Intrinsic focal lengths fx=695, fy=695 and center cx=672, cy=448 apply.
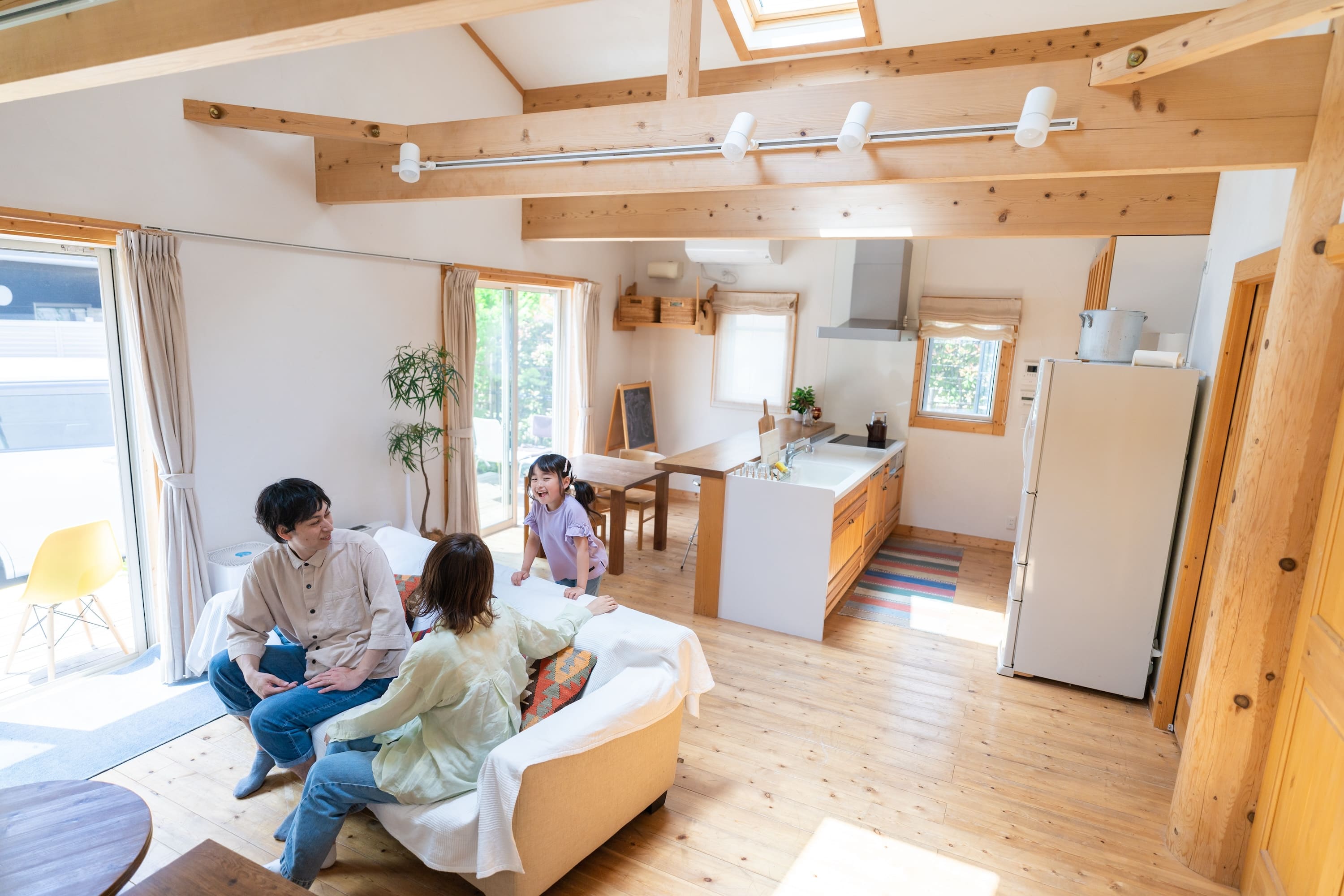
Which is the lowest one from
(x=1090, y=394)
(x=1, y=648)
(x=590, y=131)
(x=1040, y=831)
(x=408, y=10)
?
(x=1040, y=831)

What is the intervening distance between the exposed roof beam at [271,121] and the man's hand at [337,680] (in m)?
2.33

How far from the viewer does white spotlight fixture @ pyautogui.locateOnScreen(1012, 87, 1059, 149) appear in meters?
2.08

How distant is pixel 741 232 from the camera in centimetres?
455

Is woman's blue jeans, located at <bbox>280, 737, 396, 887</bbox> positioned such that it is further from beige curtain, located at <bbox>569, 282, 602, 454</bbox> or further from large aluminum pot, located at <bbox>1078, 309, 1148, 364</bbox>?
beige curtain, located at <bbox>569, 282, 602, 454</bbox>

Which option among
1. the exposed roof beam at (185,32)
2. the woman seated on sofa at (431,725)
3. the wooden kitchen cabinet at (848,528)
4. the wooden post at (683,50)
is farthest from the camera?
the wooden kitchen cabinet at (848,528)

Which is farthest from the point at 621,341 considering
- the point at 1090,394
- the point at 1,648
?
the point at 1,648

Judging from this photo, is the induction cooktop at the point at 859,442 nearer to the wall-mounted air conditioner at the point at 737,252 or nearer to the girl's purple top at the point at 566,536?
the wall-mounted air conditioner at the point at 737,252

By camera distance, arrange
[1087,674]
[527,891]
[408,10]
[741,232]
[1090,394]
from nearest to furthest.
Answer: [408,10] < [527,891] < [1090,394] < [1087,674] < [741,232]

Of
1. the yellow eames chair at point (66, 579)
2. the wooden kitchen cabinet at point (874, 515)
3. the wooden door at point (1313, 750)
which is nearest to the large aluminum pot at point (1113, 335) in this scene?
the wooden door at point (1313, 750)

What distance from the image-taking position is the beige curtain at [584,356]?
6117 mm

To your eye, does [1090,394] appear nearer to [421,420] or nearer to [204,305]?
[421,420]

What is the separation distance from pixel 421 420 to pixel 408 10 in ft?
12.1

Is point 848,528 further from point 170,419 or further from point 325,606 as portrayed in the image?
point 170,419

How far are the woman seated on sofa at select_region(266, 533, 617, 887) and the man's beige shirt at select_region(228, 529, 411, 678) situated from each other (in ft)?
1.32
